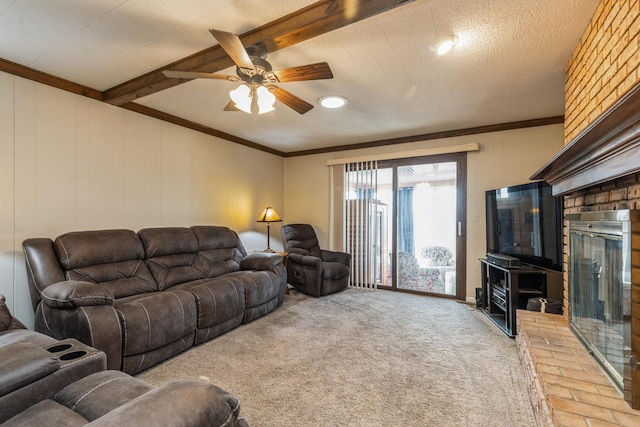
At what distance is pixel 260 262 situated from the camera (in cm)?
363

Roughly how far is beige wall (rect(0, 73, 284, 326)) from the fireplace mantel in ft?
12.3

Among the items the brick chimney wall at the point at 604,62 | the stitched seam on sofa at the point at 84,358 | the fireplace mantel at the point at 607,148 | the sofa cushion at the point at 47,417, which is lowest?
the sofa cushion at the point at 47,417

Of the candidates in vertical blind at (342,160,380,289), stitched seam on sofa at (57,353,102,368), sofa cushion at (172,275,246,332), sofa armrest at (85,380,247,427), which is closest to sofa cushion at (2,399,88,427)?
stitched seam on sofa at (57,353,102,368)

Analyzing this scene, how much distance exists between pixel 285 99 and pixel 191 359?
2198 millimetres

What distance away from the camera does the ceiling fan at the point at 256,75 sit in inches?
73.0

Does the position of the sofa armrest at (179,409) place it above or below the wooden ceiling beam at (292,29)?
below

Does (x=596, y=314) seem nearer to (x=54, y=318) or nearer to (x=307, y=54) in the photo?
(x=307, y=54)

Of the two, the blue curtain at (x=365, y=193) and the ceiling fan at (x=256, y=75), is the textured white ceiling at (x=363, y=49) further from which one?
the blue curtain at (x=365, y=193)

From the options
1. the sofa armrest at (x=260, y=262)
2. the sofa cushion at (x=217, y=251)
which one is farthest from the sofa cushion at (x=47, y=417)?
the sofa armrest at (x=260, y=262)

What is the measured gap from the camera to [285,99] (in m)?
2.42

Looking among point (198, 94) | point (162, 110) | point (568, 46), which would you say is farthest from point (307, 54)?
point (162, 110)

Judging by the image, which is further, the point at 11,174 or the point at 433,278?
the point at 433,278

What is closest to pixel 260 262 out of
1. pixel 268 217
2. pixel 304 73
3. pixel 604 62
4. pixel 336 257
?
pixel 268 217

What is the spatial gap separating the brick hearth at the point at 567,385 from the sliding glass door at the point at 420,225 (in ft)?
6.78
